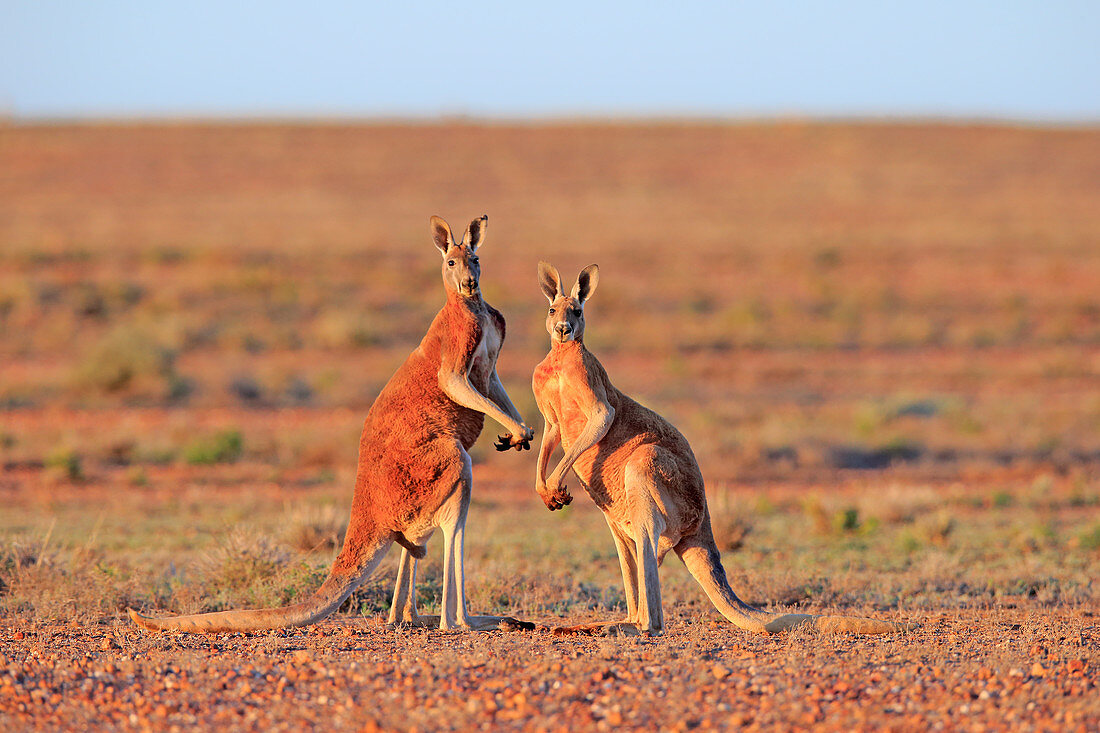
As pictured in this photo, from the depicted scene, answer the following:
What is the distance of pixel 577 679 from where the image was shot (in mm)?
5227

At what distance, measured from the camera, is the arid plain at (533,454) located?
17.1 ft

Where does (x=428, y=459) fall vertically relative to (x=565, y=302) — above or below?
below

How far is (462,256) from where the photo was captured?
6.73 meters

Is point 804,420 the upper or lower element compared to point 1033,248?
lower

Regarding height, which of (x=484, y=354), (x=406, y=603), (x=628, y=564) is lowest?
(x=406, y=603)

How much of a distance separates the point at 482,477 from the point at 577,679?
31.1 feet

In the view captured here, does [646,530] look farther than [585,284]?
No

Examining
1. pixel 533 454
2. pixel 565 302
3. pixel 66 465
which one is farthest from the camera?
pixel 533 454

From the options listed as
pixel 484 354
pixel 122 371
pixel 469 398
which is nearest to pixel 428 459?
pixel 469 398

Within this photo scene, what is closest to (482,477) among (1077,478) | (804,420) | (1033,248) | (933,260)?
(804,420)

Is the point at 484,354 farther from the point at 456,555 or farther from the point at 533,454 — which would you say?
the point at 533,454

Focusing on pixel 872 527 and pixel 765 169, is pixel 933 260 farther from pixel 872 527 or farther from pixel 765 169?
pixel 872 527

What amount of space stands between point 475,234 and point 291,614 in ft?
7.88

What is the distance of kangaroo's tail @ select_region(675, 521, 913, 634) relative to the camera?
21.3ft
